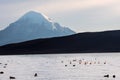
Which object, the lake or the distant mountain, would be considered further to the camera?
the distant mountain

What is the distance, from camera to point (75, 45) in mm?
168125

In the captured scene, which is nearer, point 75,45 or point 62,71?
point 62,71

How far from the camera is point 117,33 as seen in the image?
183000 mm

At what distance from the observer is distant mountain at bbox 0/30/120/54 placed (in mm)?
161250

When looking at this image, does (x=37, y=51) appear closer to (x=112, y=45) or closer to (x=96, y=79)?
(x=112, y=45)

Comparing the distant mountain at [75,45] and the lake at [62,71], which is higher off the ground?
the distant mountain at [75,45]

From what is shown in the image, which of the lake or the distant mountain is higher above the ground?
the distant mountain

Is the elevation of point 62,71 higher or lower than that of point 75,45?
lower

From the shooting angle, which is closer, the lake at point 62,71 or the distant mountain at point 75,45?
the lake at point 62,71

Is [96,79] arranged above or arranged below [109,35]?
below

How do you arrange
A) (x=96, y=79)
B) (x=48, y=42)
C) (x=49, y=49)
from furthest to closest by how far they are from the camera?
(x=48, y=42)
(x=49, y=49)
(x=96, y=79)

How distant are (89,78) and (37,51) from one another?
121 meters

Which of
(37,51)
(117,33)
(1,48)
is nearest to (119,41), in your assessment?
(117,33)

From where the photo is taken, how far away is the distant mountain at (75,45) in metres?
161
